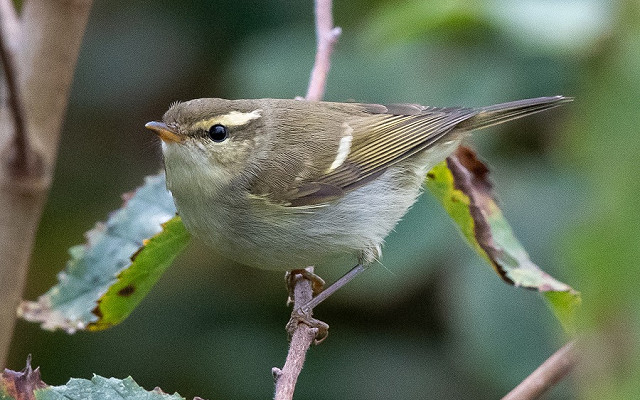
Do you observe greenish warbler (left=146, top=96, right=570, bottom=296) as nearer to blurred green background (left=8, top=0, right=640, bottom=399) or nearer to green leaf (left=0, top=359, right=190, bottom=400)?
blurred green background (left=8, top=0, right=640, bottom=399)

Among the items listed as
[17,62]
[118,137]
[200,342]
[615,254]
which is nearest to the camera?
[615,254]

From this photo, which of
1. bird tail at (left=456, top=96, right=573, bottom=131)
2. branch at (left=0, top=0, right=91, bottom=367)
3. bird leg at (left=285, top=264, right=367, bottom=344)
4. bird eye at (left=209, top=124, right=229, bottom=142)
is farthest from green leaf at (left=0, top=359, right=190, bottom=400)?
bird tail at (left=456, top=96, right=573, bottom=131)

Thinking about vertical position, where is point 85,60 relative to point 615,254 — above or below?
above

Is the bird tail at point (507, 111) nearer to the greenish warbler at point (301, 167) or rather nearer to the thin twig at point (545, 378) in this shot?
the greenish warbler at point (301, 167)

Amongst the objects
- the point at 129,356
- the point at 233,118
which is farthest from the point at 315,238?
the point at 129,356

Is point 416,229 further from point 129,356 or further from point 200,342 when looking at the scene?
point 129,356

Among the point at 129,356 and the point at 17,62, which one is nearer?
the point at 17,62

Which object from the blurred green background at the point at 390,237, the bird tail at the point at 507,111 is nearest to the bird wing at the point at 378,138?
the bird tail at the point at 507,111
